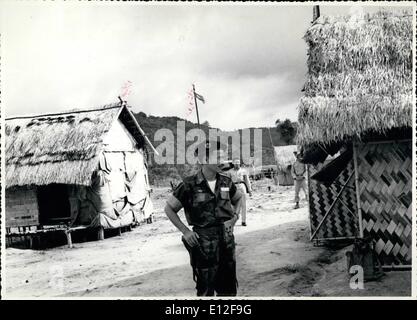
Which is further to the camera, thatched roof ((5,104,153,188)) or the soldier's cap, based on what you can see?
thatched roof ((5,104,153,188))

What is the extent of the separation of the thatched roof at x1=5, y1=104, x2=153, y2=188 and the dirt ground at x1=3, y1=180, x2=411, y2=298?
2.01 m

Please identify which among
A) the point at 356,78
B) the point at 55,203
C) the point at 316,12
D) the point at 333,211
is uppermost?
the point at 316,12

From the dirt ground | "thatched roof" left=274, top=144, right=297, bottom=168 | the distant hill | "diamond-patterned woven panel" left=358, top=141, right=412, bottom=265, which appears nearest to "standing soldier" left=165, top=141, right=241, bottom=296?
the dirt ground

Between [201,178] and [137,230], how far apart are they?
9.10m

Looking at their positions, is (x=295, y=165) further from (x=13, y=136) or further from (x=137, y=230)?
(x=13, y=136)

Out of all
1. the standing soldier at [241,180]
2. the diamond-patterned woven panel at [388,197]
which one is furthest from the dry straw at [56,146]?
the diamond-patterned woven panel at [388,197]

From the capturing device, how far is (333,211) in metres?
8.28

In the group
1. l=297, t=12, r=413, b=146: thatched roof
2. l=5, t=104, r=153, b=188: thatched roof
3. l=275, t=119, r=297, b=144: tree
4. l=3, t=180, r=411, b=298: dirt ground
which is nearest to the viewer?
l=3, t=180, r=411, b=298: dirt ground

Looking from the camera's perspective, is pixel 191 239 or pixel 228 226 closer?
pixel 191 239

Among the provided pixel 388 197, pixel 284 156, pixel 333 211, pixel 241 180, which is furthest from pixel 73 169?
pixel 284 156

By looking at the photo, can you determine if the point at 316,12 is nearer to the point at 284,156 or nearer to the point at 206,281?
the point at 206,281

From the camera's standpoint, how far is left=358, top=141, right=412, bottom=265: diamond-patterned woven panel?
5746 mm

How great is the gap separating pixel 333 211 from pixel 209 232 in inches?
200

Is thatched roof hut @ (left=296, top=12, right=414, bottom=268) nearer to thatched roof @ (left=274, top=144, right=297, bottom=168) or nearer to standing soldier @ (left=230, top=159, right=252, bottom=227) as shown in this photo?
standing soldier @ (left=230, top=159, right=252, bottom=227)
